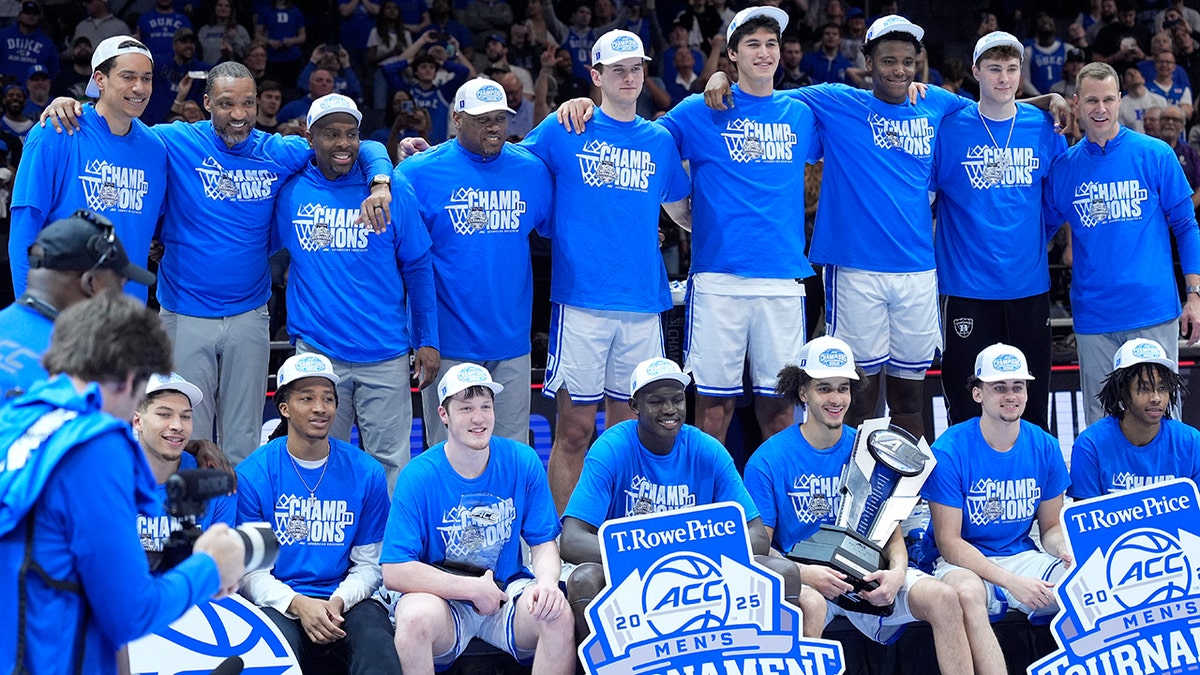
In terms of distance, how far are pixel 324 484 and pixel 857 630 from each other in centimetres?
248

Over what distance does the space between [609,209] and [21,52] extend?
7232 mm

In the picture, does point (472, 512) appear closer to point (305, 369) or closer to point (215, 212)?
point (305, 369)

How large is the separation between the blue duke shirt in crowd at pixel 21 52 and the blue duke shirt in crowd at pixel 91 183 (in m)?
6.21

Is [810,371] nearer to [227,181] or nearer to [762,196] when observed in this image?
[762,196]

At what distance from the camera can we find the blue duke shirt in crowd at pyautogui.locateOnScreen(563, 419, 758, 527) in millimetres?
6359

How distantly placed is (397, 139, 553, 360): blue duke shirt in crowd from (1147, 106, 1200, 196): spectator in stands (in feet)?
21.5

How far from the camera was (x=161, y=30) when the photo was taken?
1241 centimetres

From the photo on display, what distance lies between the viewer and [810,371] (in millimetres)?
6660

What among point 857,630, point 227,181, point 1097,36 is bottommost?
point 857,630

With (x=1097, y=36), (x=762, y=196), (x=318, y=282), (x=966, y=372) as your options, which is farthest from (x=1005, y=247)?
(x=1097, y=36)

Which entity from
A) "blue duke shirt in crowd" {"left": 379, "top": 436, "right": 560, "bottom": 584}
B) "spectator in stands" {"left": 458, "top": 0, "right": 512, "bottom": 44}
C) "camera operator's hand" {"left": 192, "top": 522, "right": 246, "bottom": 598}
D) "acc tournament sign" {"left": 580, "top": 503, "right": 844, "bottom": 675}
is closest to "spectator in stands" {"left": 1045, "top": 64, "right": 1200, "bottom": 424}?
"acc tournament sign" {"left": 580, "top": 503, "right": 844, "bottom": 675}

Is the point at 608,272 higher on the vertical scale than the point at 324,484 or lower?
higher

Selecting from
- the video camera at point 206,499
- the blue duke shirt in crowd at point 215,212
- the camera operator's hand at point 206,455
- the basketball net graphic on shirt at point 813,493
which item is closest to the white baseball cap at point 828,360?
the basketball net graphic on shirt at point 813,493

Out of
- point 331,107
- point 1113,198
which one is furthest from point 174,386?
point 1113,198
